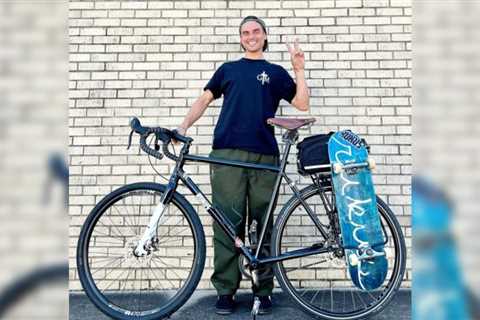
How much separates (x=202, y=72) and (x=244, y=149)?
39.8 inches

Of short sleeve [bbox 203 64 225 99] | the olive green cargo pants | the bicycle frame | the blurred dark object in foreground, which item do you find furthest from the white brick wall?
the blurred dark object in foreground

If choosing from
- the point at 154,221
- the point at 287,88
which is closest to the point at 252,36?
the point at 287,88

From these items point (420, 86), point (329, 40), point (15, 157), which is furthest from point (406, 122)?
point (15, 157)

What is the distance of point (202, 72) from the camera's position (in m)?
3.70

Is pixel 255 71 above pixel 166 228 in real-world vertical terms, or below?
above

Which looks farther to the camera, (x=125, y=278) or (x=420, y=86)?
(x=125, y=278)

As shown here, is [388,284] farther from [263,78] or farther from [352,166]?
[263,78]

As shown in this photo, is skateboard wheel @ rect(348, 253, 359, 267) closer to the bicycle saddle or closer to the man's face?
the bicycle saddle

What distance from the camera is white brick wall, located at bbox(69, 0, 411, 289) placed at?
3623mm

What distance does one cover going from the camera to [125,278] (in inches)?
137

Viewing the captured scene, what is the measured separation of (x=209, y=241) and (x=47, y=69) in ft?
6.90

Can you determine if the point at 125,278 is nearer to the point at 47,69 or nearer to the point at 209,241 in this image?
the point at 209,241

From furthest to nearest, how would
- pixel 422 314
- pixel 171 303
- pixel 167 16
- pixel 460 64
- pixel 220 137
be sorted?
pixel 167 16 → pixel 220 137 → pixel 171 303 → pixel 422 314 → pixel 460 64

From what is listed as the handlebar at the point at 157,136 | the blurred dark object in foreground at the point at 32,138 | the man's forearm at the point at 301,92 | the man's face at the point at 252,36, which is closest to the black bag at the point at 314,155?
the man's forearm at the point at 301,92
